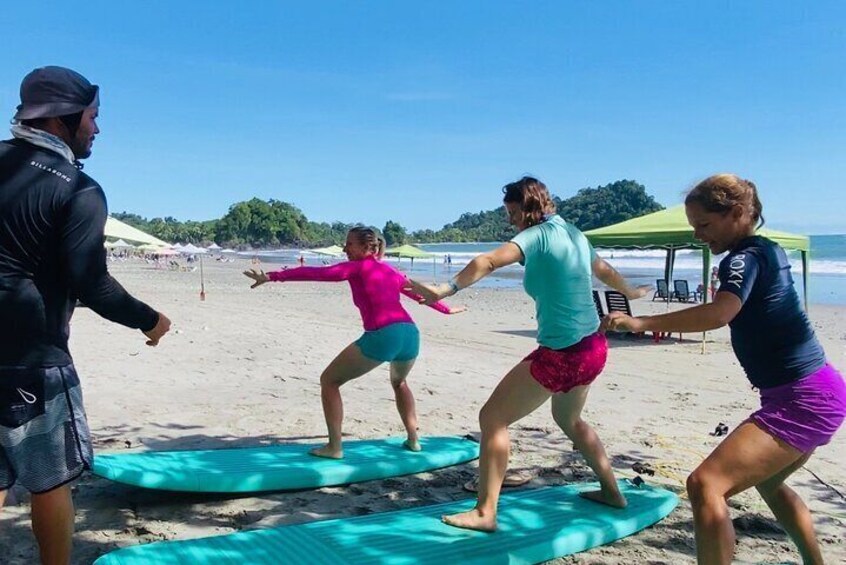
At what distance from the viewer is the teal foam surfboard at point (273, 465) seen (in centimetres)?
457

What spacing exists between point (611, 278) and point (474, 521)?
66.1 inches

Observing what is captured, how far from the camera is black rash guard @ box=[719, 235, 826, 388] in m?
2.93

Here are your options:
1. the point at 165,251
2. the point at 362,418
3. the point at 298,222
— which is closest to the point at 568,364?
the point at 362,418

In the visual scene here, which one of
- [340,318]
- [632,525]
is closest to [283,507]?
[632,525]

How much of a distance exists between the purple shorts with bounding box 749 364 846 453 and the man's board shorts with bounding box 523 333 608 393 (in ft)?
3.49

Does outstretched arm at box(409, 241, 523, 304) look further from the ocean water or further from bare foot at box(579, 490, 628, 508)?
the ocean water

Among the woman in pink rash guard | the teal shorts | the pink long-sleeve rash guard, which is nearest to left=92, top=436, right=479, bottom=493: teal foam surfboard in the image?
the woman in pink rash guard

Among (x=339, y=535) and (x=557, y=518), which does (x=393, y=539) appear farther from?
(x=557, y=518)

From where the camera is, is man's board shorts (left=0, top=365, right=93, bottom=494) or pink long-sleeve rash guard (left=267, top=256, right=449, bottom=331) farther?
pink long-sleeve rash guard (left=267, top=256, right=449, bottom=331)

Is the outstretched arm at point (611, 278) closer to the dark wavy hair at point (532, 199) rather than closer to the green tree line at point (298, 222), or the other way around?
the dark wavy hair at point (532, 199)

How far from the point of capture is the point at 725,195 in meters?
3.06

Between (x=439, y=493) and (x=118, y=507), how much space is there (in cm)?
212

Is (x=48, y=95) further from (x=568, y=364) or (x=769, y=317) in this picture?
(x=769, y=317)

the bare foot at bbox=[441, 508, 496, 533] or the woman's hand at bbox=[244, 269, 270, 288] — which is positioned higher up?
the woman's hand at bbox=[244, 269, 270, 288]
